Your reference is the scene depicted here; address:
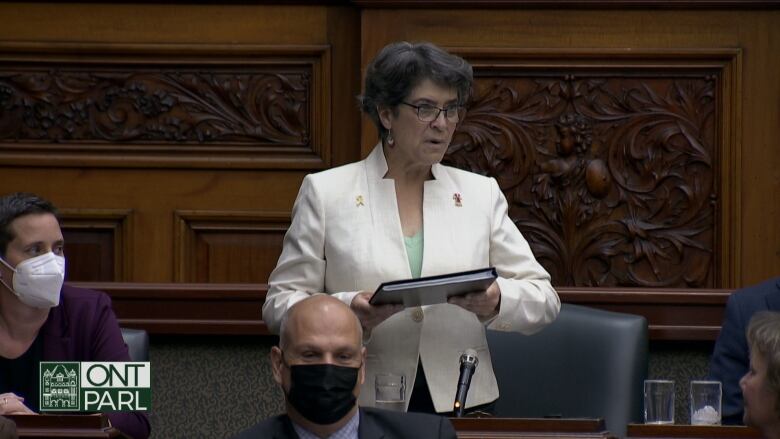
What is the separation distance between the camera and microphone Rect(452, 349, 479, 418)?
10.8 ft

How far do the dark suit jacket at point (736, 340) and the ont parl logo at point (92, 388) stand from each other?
1609 mm

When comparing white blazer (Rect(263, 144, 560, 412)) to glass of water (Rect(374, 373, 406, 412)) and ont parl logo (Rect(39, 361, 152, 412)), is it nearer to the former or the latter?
glass of water (Rect(374, 373, 406, 412))

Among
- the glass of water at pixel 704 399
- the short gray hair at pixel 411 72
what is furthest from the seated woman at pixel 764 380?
the short gray hair at pixel 411 72

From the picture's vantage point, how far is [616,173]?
15.5 feet

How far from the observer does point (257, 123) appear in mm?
4816

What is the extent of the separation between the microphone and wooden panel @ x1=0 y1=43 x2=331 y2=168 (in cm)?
158

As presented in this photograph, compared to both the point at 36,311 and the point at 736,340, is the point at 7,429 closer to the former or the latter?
the point at 36,311

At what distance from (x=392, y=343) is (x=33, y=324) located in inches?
37.7

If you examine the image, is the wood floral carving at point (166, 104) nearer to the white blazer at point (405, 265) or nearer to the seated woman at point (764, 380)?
the white blazer at point (405, 265)

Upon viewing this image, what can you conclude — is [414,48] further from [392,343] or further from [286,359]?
[286,359]

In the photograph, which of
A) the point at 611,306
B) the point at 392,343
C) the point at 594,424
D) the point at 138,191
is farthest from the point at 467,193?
the point at 138,191

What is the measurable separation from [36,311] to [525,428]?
A: 1413 mm

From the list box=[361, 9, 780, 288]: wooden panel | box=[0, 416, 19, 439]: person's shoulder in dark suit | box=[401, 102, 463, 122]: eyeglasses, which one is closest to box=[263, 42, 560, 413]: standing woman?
box=[401, 102, 463, 122]: eyeglasses

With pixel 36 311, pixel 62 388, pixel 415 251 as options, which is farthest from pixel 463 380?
pixel 36 311
